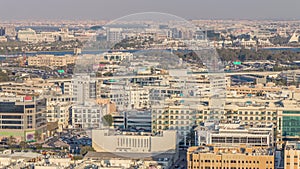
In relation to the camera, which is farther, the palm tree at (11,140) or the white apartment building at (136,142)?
the palm tree at (11,140)

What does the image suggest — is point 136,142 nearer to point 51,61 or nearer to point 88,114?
point 88,114

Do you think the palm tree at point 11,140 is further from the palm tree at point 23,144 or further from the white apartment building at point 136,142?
the white apartment building at point 136,142

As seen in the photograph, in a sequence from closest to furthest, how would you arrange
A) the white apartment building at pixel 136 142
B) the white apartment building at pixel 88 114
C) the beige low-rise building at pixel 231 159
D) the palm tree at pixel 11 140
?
the beige low-rise building at pixel 231 159 < the white apartment building at pixel 136 142 < the palm tree at pixel 11 140 < the white apartment building at pixel 88 114

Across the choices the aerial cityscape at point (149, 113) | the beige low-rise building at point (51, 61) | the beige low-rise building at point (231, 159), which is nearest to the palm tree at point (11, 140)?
the aerial cityscape at point (149, 113)

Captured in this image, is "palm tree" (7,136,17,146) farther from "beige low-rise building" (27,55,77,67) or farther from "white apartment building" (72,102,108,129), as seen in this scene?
"beige low-rise building" (27,55,77,67)

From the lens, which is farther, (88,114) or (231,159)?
(88,114)

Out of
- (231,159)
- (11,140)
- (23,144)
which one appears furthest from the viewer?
(11,140)

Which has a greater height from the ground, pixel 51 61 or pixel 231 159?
pixel 51 61

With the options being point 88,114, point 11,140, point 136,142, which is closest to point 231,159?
point 136,142

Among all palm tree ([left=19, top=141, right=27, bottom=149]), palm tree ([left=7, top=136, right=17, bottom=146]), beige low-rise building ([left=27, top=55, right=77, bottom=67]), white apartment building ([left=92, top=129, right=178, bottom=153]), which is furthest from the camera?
beige low-rise building ([left=27, top=55, right=77, bottom=67])

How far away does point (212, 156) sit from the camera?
20.0 feet

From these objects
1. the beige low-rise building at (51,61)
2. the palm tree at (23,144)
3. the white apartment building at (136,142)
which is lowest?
the palm tree at (23,144)

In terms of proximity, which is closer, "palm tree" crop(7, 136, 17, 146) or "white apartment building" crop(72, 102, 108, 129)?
"palm tree" crop(7, 136, 17, 146)

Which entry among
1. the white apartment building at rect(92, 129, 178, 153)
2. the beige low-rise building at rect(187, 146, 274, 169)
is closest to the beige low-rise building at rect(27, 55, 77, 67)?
the white apartment building at rect(92, 129, 178, 153)
